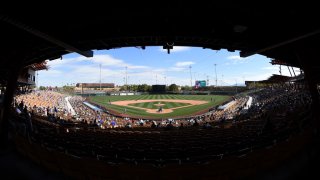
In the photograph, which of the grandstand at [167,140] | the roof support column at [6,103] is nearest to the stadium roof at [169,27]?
the grandstand at [167,140]

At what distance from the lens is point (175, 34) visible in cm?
1162

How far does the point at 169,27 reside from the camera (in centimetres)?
1082

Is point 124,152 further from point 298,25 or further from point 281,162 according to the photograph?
point 298,25

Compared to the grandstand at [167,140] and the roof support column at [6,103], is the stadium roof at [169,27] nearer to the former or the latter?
the grandstand at [167,140]

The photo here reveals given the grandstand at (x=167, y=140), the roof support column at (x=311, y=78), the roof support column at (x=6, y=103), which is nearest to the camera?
the grandstand at (x=167, y=140)

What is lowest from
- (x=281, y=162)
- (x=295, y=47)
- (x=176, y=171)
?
(x=281, y=162)

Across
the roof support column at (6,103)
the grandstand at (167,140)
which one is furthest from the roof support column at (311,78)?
the roof support column at (6,103)

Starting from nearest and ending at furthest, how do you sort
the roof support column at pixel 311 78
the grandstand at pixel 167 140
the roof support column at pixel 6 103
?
the grandstand at pixel 167 140
the roof support column at pixel 311 78
the roof support column at pixel 6 103

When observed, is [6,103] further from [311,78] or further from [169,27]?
[311,78]

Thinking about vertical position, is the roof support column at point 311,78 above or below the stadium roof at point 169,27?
below

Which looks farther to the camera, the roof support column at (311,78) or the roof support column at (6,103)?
the roof support column at (6,103)

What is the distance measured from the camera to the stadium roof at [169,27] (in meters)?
7.87

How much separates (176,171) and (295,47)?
8686mm

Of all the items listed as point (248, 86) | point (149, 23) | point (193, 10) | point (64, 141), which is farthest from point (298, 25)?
point (248, 86)
